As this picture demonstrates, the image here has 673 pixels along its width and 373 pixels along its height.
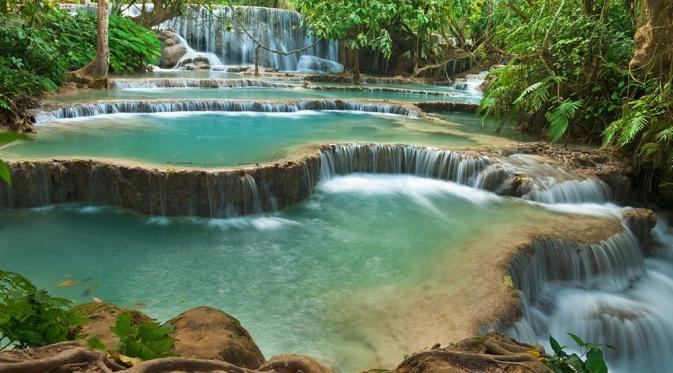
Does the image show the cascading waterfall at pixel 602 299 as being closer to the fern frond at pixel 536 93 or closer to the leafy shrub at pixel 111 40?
the fern frond at pixel 536 93

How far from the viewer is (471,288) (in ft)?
14.8

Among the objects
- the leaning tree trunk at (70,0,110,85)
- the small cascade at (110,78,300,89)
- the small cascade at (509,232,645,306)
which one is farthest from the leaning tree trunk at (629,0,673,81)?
the leaning tree trunk at (70,0,110,85)

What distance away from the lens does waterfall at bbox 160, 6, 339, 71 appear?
2270 centimetres

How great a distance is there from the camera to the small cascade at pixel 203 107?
33.0 feet

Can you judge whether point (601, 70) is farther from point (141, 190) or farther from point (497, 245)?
point (141, 190)

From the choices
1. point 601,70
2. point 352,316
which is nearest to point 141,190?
point 352,316

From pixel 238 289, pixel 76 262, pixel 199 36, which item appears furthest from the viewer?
pixel 199 36

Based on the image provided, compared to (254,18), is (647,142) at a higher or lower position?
lower

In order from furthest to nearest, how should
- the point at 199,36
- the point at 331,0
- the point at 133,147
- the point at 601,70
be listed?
the point at 199,36, the point at 601,70, the point at 133,147, the point at 331,0

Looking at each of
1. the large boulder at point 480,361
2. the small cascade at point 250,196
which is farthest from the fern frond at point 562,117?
the large boulder at point 480,361

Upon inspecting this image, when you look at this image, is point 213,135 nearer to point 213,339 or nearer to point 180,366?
point 213,339

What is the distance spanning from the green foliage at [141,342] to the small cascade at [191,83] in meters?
13.2

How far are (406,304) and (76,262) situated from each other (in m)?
3.26

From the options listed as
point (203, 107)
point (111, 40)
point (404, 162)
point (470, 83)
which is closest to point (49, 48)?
point (203, 107)
